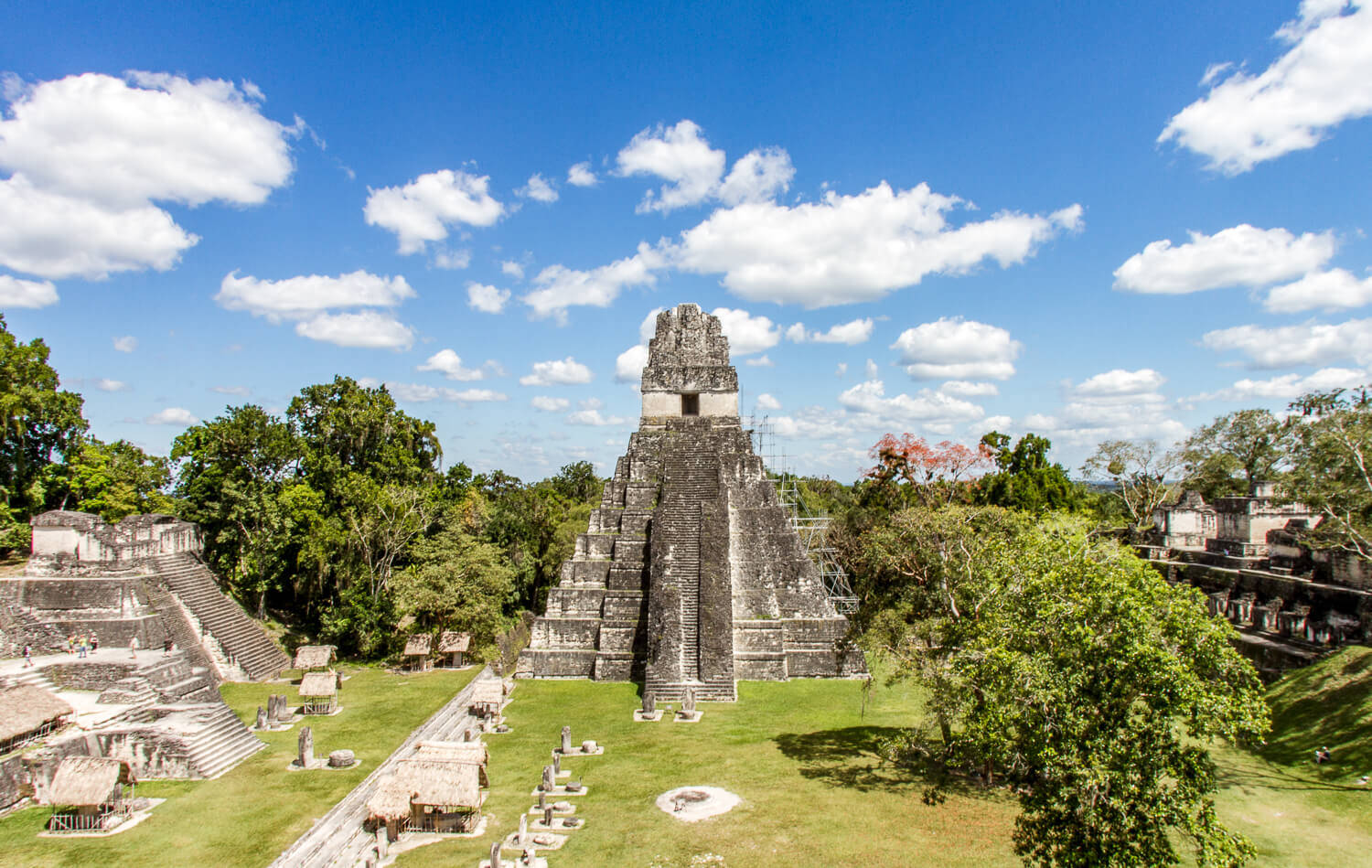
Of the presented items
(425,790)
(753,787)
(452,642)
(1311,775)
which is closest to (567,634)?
(452,642)

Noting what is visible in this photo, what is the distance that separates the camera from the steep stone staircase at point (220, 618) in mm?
21406

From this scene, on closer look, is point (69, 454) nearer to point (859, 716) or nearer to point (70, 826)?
point (70, 826)

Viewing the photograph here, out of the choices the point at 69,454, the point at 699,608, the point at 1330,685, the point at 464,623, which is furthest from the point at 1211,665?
the point at 69,454

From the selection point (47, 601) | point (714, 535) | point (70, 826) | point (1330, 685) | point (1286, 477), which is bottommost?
point (70, 826)

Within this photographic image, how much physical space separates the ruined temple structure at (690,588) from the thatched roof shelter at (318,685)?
5.31 meters

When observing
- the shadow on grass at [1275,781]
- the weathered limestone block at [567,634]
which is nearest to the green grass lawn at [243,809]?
the weathered limestone block at [567,634]

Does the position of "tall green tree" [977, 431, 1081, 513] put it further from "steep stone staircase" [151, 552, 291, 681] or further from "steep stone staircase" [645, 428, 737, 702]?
"steep stone staircase" [151, 552, 291, 681]

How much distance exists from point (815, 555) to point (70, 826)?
2638 centimetres

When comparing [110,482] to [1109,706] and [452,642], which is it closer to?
[452,642]

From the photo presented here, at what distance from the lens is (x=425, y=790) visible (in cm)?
1198

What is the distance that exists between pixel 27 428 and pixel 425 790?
23664 millimetres

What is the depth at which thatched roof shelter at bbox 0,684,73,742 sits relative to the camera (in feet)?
44.9

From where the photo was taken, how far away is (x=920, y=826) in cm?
1173

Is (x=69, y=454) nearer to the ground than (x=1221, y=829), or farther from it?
farther from it
